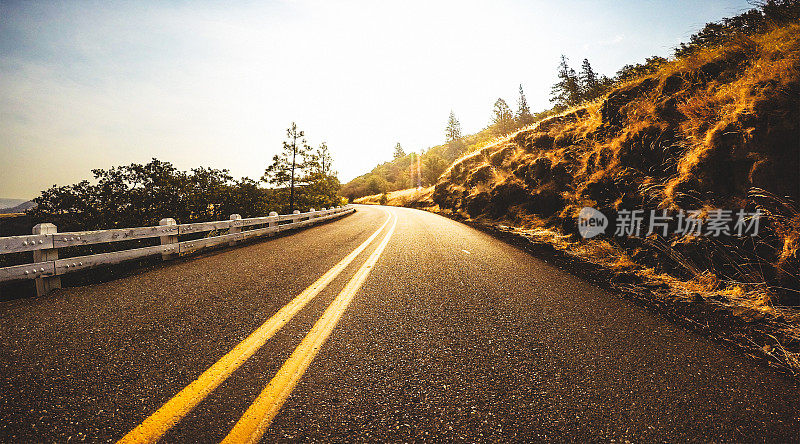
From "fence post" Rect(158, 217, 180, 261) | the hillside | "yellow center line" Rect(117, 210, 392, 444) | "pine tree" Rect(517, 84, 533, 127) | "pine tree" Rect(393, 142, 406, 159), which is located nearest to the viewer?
"yellow center line" Rect(117, 210, 392, 444)

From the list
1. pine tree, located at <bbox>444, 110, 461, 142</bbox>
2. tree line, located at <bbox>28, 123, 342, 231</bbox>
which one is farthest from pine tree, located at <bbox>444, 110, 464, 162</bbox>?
tree line, located at <bbox>28, 123, 342, 231</bbox>

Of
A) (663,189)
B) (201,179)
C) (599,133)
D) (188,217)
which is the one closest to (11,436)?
(663,189)

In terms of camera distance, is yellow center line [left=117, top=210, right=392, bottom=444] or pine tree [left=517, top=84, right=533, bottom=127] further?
pine tree [left=517, top=84, right=533, bottom=127]

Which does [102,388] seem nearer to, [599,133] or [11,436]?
[11,436]

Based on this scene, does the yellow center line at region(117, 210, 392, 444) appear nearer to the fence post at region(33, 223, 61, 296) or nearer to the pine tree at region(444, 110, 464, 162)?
the fence post at region(33, 223, 61, 296)

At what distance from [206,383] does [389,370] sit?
1283mm

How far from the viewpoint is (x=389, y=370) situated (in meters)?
2.22

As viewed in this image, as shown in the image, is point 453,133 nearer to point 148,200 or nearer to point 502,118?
point 502,118

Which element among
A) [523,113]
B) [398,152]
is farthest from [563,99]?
[398,152]

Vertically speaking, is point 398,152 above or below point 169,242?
above

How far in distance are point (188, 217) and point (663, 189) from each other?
13.2m

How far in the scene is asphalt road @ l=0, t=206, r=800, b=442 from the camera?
1677mm

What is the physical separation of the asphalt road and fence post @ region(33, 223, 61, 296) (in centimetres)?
33

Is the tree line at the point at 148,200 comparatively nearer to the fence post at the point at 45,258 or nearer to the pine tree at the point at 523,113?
the fence post at the point at 45,258
